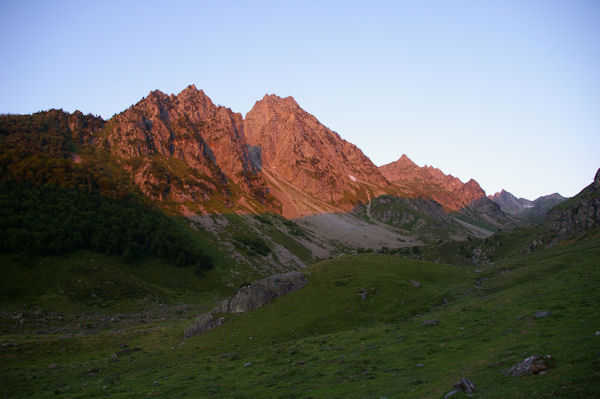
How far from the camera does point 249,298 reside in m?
55.0

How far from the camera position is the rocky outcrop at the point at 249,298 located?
168 feet

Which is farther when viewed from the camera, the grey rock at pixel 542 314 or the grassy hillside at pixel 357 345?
the grey rock at pixel 542 314

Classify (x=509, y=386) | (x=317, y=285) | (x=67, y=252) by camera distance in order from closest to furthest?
1. (x=509, y=386)
2. (x=317, y=285)
3. (x=67, y=252)

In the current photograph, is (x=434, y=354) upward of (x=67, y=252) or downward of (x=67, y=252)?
downward

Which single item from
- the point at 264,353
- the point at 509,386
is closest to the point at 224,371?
the point at 264,353

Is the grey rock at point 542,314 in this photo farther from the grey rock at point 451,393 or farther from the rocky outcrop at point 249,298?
the rocky outcrop at point 249,298

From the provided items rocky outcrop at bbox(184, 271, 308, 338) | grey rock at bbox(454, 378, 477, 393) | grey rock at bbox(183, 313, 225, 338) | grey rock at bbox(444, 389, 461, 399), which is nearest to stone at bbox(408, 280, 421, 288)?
rocky outcrop at bbox(184, 271, 308, 338)

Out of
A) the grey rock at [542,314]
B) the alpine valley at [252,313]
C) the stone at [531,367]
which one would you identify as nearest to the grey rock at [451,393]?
the alpine valley at [252,313]

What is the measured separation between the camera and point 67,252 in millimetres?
86125

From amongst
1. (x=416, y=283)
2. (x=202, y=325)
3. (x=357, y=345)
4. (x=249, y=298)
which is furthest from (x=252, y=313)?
(x=416, y=283)

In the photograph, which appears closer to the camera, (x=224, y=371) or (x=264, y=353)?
(x=224, y=371)

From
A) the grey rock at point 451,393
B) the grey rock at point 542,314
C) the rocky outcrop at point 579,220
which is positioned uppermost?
the rocky outcrop at point 579,220

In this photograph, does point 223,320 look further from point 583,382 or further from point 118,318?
point 583,382

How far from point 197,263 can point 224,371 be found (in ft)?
296
